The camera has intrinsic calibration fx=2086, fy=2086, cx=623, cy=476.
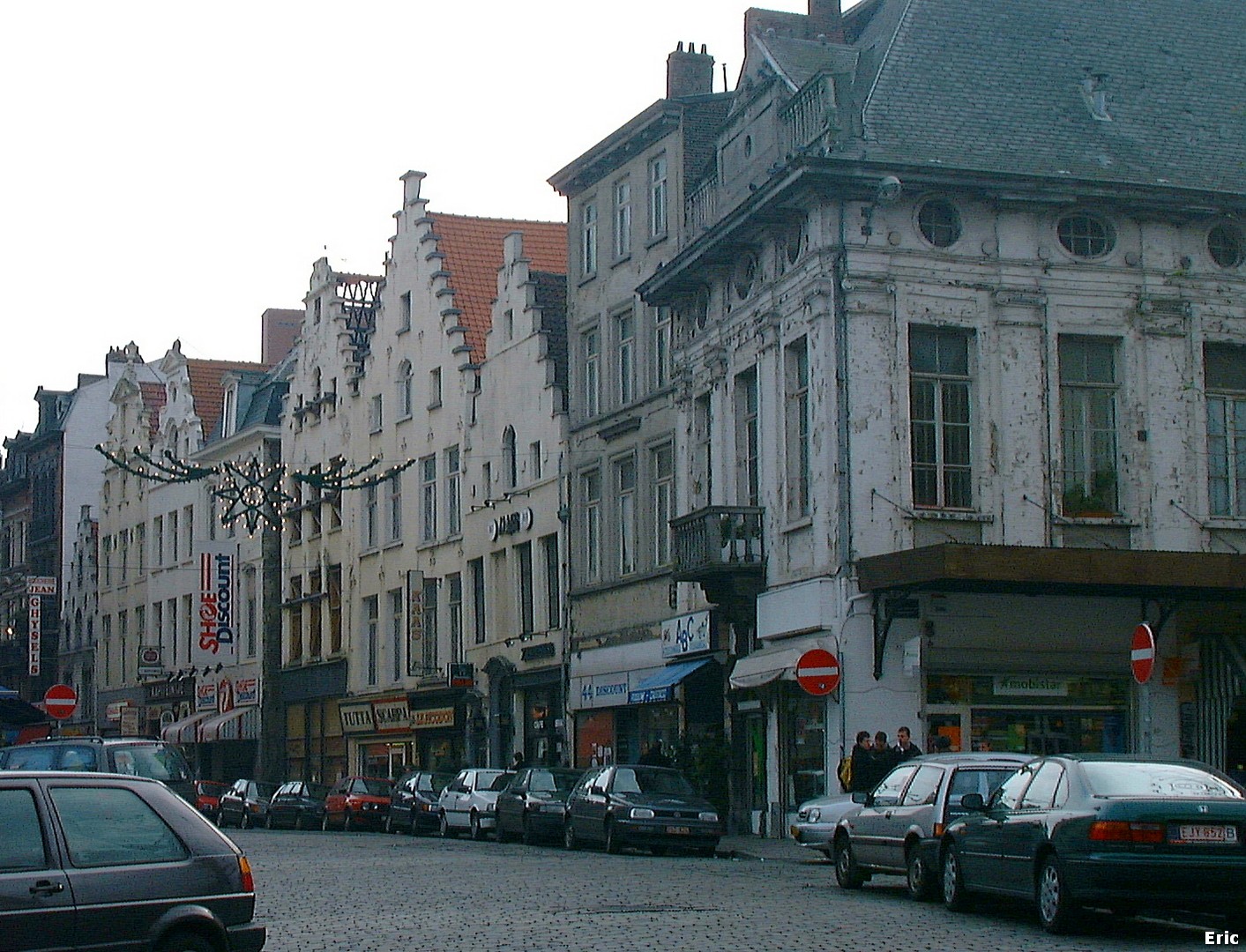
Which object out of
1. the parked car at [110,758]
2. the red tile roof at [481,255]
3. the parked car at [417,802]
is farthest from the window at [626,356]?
the parked car at [110,758]

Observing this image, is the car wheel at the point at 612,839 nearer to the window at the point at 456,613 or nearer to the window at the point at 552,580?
the window at the point at 552,580

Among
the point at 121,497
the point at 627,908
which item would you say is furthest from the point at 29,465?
the point at 627,908

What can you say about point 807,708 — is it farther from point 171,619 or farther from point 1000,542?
point 171,619

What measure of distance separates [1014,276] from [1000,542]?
13.3ft

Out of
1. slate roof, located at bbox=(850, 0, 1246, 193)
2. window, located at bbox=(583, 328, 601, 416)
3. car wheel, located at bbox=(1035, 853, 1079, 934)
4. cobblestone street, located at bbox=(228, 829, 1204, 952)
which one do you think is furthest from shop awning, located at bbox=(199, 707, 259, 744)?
car wheel, located at bbox=(1035, 853, 1079, 934)

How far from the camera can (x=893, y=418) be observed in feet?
101

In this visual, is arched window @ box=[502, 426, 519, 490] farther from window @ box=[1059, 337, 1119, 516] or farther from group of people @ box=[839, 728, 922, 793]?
group of people @ box=[839, 728, 922, 793]

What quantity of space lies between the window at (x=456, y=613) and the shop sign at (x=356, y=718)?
5074 millimetres

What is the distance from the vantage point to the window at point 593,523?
4303 cm

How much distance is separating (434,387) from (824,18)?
56.6 feet

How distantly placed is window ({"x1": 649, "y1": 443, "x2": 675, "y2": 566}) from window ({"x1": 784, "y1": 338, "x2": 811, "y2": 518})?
710 cm

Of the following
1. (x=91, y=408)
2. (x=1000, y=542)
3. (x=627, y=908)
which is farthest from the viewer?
(x=91, y=408)

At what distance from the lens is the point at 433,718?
5053 cm

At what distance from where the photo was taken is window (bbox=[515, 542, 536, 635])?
46750 millimetres
